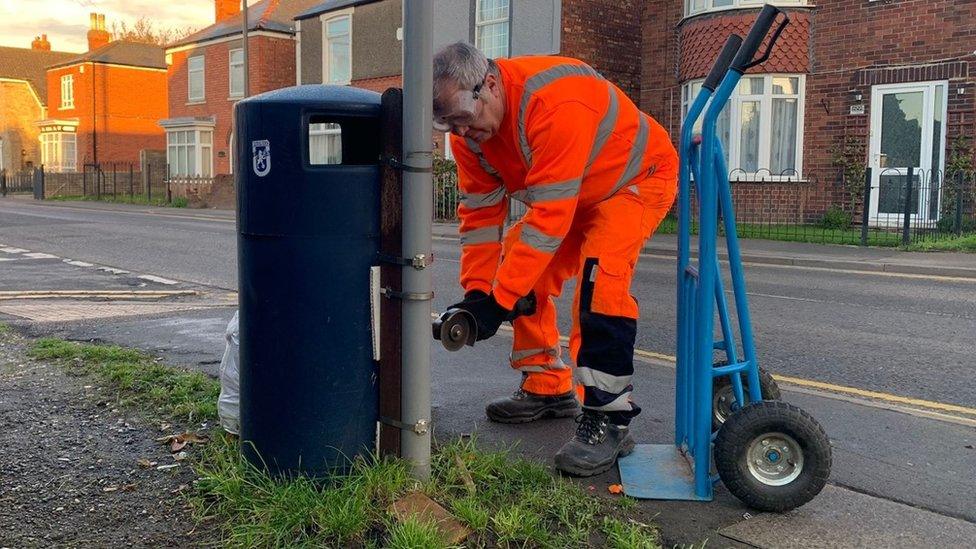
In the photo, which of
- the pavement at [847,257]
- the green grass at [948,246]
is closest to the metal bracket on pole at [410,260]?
the pavement at [847,257]

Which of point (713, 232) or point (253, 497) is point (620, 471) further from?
point (253, 497)

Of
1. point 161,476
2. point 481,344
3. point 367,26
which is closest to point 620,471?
point 161,476

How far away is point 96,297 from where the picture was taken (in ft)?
26.9

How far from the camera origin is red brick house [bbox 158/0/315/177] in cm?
3431

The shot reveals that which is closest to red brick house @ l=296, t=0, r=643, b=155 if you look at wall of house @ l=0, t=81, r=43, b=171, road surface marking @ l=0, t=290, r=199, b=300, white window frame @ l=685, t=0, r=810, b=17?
white window frame @ l=685, t=0, r=810, b=17

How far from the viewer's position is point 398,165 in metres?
2.87

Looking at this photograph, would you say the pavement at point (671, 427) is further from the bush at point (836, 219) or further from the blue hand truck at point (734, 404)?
the bush at point (836, 219)

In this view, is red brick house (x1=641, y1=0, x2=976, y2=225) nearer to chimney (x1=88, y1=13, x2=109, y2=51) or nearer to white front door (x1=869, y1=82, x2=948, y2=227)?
white front door (x1=869, y1=82, x2=948, y2=227)

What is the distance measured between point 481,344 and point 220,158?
33.0 m

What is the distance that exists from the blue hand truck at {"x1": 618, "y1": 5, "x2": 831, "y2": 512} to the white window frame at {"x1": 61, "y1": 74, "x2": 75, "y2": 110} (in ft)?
188

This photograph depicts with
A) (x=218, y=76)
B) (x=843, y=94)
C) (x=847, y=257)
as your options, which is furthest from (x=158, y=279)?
(x=218, y=76)

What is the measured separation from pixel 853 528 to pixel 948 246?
39.7ft

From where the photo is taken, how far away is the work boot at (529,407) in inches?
154

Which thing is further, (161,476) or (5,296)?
(5,296)
